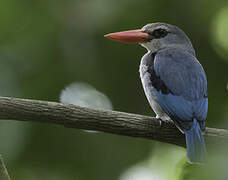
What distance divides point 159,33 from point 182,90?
1187mm

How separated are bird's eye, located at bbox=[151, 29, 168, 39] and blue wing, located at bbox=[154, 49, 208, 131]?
0.51m

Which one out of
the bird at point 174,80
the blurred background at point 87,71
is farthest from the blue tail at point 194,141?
the blurred background at point 87,71

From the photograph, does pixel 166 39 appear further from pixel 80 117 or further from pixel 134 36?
pixel 80 117

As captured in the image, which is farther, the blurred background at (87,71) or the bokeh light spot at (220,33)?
the bokeh light spot at (220,33)

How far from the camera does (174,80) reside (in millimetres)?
3834

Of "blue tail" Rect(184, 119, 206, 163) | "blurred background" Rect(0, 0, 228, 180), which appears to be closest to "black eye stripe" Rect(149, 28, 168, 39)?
"blurred background" Rect(0, 0, 228, 180)

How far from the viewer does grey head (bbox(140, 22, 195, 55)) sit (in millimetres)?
4680

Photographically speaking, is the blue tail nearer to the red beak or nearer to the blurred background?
the blurred background

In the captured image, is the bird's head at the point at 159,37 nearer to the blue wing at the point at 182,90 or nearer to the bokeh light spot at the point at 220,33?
the bokeh light spot at the point at 220,33

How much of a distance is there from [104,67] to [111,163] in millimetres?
1102

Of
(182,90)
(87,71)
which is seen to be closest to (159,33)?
(87,71)

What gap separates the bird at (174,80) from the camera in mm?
3459

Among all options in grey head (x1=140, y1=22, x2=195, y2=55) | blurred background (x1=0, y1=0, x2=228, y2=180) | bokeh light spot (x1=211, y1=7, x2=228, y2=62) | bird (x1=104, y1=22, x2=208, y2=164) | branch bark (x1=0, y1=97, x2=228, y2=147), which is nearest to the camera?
branch bark (x1=0, y1=97, x2=228, y2=147)

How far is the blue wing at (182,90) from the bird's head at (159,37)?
44 centimetres
